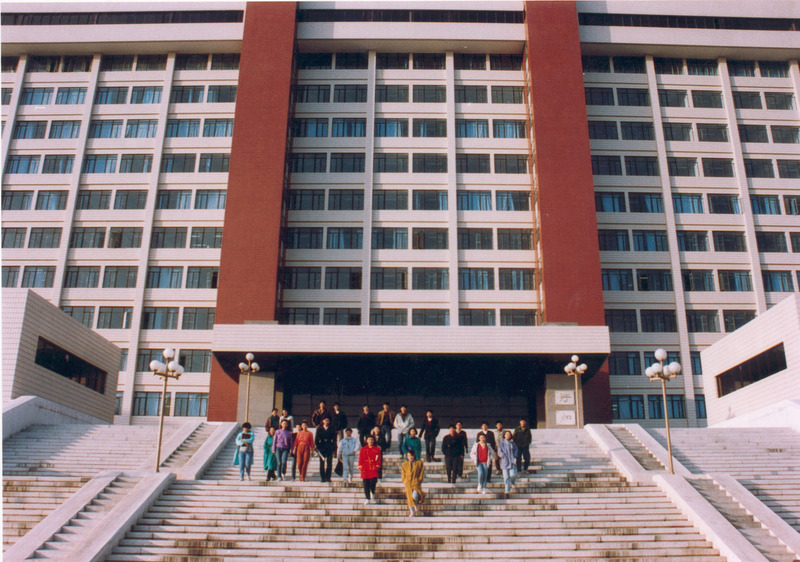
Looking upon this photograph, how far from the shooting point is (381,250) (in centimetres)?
3803

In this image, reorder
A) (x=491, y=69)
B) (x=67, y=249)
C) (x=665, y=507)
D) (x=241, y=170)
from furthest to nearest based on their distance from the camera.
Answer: (x=491, y=69)
(x=67, y=249)
(x=241, y=170)
(x=665, y=507)

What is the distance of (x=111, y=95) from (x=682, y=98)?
34362 mm

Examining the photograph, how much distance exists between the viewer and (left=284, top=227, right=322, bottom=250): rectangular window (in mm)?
38344

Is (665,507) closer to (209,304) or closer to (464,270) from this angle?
(464,270)

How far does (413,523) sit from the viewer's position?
1372 cm

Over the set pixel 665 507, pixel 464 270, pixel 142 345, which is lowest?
pixel 665 507

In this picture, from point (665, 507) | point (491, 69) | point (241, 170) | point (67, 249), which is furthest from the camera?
point (491, 69)

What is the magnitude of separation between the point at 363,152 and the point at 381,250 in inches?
240

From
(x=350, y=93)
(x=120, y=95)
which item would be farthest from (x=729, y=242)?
(x=120, y=95)

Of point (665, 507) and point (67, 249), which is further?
point (67, 249)

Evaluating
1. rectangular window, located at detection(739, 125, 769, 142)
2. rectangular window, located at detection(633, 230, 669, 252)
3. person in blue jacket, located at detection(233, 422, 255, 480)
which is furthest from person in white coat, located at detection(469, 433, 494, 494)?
rectangular window, located at detection(739, 125, 769, 142)

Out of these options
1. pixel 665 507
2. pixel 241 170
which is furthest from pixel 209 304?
pixel 665 507

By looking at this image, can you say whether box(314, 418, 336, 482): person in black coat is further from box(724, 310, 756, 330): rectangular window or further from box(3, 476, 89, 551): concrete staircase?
box(724, 310, 756, 330): rectangular window

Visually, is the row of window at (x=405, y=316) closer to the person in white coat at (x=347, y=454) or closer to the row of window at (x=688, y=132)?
the row of window at (x=688, y=132)
